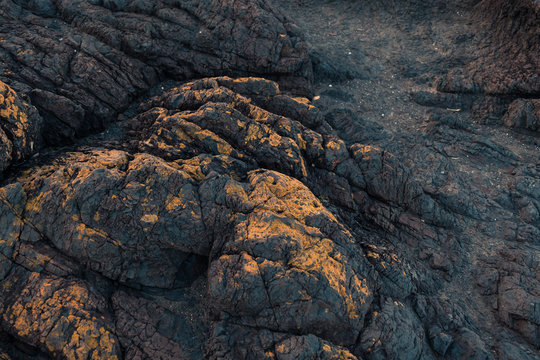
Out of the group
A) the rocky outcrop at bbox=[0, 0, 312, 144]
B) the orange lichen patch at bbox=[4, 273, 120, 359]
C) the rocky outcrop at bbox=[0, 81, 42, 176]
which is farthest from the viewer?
the rocky outcrop at bbox=[0, 0, 312, 144]

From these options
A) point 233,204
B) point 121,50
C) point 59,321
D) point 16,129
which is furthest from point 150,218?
point 121,50

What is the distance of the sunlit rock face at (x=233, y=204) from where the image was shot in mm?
10328

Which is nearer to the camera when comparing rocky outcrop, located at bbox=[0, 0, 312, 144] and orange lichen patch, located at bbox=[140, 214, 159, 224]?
orange lichen patch, located at bbox=[140, 214, 159, 224]

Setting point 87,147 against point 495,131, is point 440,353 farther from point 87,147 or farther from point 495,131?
point 87,147

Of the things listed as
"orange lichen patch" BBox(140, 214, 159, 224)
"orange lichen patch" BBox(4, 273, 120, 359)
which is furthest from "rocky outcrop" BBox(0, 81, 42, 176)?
"orange lichen patch" BBox(140, 214, 159, 224)

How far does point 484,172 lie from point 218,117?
15.0 metres

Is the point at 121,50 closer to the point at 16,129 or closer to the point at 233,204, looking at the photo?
the point at 16,129

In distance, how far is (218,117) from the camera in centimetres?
1389

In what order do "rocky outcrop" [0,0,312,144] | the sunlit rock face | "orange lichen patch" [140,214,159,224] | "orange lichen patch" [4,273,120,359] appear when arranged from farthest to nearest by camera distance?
"rocky outcrop" [0,0,312,144] < "orange lichen patch" [140,214,159,224] < the sunlit rock face < "orange lichen patch" [4,273,120,359]

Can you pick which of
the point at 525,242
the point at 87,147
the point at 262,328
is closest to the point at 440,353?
the point at 262,328

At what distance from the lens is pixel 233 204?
11.8 metres

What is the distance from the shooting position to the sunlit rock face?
10.3 m

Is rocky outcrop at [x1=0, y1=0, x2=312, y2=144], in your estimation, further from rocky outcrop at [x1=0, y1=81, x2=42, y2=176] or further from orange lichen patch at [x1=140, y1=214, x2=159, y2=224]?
orange lichen patch at [x1=140, y1=214, x2=159, y2=224]

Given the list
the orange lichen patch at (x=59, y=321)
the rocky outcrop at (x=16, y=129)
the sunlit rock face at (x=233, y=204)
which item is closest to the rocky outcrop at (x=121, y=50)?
the sunlit rock face at (x=233, y=204)
